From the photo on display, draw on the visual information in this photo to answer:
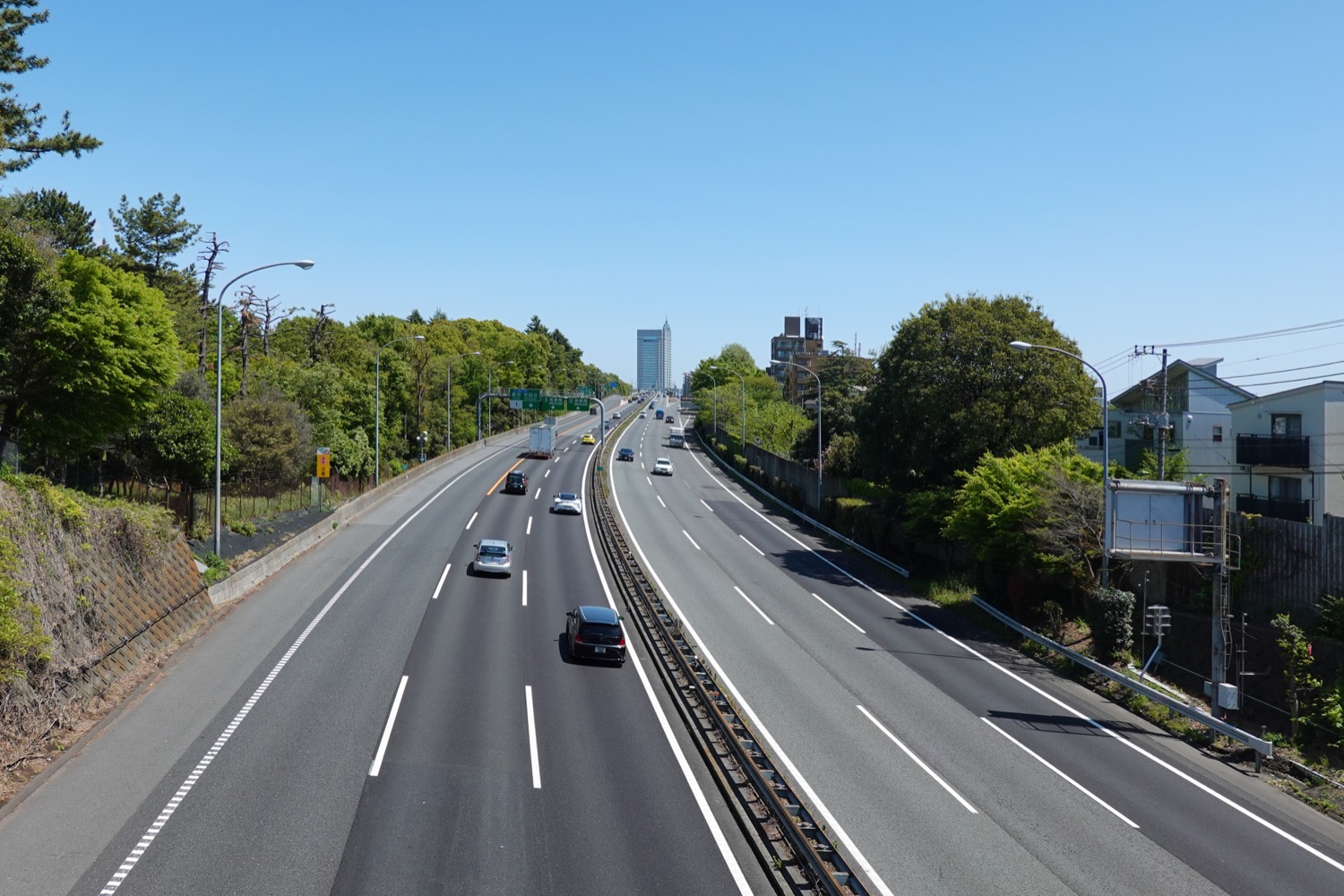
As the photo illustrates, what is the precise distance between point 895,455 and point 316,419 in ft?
146

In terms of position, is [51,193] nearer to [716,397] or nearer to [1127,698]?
[1127,698]

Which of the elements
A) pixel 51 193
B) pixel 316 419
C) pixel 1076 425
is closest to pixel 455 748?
pixel 1076 425

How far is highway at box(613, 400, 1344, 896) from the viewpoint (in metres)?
15.2

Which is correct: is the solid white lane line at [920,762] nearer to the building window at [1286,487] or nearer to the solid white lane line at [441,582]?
the solid white lane line at [441,582]

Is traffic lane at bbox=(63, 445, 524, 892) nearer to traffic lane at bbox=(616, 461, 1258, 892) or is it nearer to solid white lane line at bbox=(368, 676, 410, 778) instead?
solid white lane line at bbox=(368, 676, 410, 778)

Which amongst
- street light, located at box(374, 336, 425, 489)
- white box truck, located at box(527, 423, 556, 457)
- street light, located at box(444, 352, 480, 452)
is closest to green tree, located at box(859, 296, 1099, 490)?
street light, located at box(374, 336, 425, 489)

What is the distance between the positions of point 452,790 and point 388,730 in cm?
355

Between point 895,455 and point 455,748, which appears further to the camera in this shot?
point 895,455

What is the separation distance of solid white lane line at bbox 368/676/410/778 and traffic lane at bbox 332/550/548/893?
0.07 m

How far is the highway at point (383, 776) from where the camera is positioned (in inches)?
528

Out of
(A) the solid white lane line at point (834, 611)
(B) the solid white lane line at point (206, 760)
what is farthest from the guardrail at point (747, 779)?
(B) the solid white lane line at point (206, 760)

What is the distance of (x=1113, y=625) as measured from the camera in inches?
1086

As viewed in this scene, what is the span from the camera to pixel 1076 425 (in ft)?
134

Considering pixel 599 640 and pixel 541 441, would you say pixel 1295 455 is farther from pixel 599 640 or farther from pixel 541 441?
pixel 541 441
